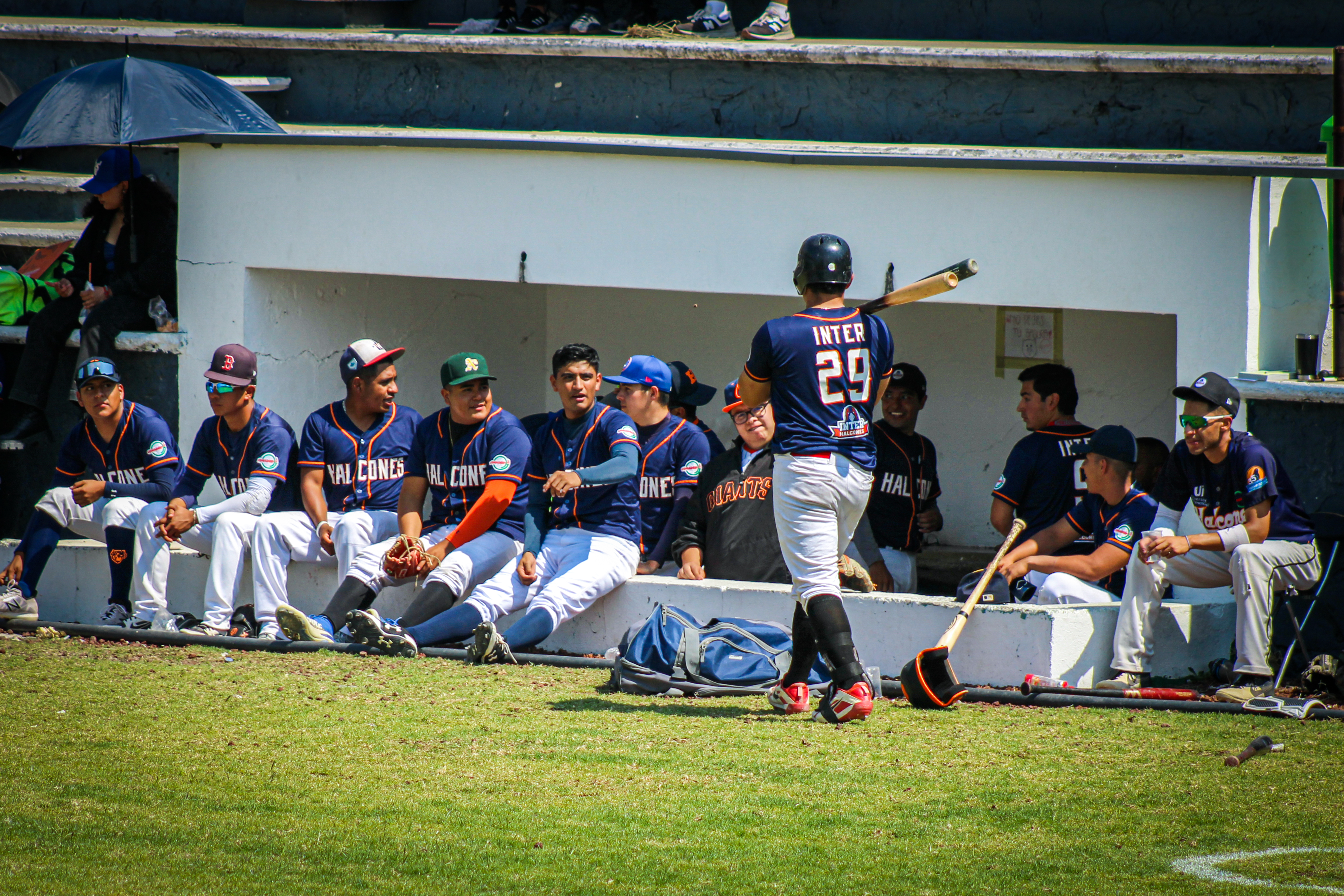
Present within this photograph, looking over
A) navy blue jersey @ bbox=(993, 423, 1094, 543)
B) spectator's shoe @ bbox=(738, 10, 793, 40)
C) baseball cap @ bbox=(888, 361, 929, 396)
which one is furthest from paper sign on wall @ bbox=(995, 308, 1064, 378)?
spectator's shoe @ bbox=(738, 10, 793, 40)

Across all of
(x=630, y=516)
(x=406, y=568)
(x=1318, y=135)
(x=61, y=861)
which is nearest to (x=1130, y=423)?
(x=1318, y=135)

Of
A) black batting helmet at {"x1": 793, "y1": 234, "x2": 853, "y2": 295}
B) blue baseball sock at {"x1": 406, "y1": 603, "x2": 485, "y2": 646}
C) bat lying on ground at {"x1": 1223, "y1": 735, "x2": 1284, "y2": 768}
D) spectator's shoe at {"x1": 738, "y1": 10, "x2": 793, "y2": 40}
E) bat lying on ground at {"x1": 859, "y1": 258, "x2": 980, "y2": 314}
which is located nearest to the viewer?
bat lying on ground at {"x1": 1223, "y1": 735, "x2": 1284, "y2": 768}

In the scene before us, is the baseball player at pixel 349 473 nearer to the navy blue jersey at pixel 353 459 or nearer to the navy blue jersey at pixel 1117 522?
the navy blue jersey at pixel 353 459

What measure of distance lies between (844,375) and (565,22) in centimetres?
601

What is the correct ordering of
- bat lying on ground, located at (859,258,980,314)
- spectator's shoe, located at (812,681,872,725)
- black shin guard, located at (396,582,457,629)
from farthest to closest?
black shin guard, located at (396,582,457,629) < bat lying on ground, located at (859,258,980,314) < spectator's shoe, located at (812,681,872,725)

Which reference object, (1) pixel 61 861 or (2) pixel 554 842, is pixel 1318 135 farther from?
(1) pixel 61 861

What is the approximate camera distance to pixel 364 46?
9852 mm

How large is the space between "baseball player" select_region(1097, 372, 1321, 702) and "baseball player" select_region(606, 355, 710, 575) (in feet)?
7.55

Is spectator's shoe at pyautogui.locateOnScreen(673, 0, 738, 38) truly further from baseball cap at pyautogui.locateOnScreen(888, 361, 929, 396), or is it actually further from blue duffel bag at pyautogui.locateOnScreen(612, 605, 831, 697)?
blue duffel bag at pyautogui.locateOnScreen(612, 605, 831, 697)

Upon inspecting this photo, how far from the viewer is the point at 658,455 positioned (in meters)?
7.54

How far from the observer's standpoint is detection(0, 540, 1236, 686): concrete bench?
616 centimetres

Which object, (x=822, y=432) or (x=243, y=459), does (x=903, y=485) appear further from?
(x=243, y=459)

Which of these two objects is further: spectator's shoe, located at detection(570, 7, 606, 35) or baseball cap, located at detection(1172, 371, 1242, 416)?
spectator's shoe, located at detection(570, 7, 606, 35)

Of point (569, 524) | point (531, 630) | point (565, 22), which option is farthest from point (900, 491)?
point (565, 22)
